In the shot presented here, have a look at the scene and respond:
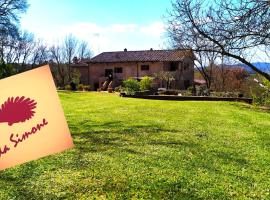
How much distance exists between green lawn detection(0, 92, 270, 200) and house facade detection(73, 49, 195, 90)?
49.3 m

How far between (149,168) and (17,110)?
4.35 meters

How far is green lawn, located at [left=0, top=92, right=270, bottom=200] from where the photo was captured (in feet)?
20.9

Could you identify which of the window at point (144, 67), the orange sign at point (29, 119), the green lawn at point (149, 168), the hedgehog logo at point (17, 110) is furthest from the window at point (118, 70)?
the hedgehog logo at point (17, 110)

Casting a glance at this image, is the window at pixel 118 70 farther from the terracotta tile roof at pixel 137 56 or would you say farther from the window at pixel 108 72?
the terracotta tile roof at pixel 137 56

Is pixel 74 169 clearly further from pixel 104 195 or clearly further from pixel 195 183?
pixel 195 183

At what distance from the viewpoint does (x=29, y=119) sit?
153 inches

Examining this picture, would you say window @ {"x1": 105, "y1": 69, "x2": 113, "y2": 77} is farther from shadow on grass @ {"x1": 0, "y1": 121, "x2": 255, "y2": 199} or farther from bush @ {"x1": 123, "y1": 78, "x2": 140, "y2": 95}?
shadow on grass @ {"x1": 0, "y1": 121, "x2": 255, "y2": 199}

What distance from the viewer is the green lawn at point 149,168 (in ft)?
20.9

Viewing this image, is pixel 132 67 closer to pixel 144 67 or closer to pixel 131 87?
pixel 144 67

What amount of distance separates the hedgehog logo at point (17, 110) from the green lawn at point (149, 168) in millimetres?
2514

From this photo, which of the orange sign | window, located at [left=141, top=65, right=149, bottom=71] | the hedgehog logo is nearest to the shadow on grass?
the orange sign

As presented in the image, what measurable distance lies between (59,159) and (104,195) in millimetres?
2708

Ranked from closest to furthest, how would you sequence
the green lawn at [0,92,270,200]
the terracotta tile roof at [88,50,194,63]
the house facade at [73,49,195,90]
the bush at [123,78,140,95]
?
the green lawn at [0,92,270,200] → the bush at [123,78,140,95] → the house facade at [73,49,195,90] → the terracotta tile roof at [88,50,194,63]

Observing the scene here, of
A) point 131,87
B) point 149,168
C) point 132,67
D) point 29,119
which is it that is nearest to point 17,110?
point 29,119
